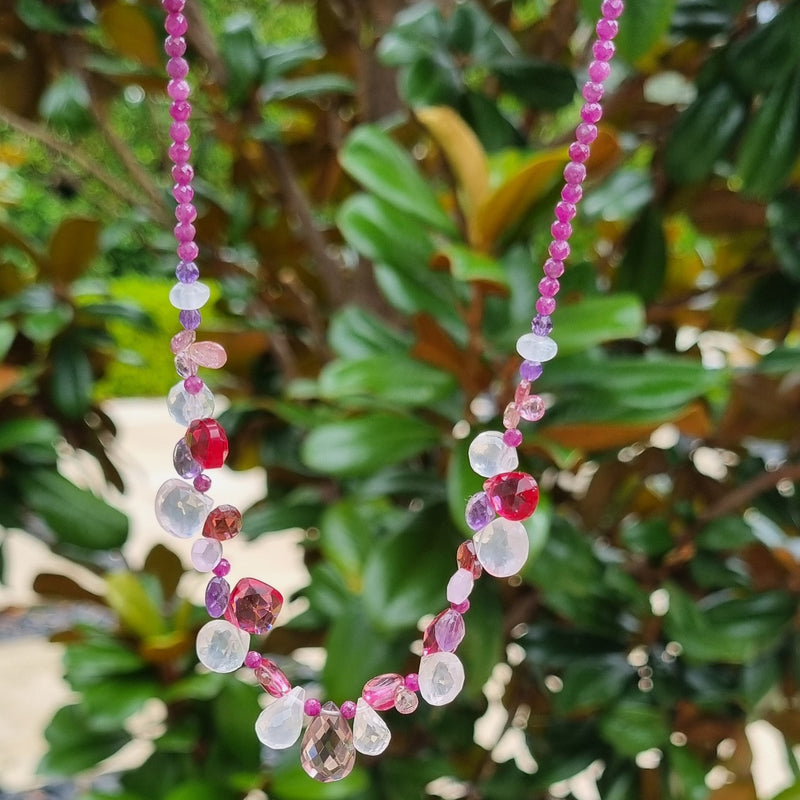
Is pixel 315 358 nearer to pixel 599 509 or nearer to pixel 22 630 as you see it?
pixel 599 509

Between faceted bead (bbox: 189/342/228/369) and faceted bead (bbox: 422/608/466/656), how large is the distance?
138 millimetres

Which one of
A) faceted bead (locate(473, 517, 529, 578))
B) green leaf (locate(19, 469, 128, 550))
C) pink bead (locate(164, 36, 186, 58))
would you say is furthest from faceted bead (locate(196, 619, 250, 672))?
green leaf (locate(19, 469, 128, 550))

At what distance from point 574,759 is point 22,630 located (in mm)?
1532

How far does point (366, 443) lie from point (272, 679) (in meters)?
0.18

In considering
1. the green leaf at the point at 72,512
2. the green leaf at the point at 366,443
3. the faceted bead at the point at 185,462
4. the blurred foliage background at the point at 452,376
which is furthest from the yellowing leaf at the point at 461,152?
the green leaf at the point at 72,512

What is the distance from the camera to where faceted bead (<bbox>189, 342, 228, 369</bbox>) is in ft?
1.13

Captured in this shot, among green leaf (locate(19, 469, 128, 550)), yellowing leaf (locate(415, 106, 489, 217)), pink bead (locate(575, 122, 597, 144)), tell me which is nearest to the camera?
pink bead (locate(575, 122, 597, 144))

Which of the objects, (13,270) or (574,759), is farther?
(13,270)

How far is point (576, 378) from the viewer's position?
0.51 meters

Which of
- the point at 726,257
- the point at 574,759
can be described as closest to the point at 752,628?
the point at 574,759

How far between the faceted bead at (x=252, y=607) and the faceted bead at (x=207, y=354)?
91mm

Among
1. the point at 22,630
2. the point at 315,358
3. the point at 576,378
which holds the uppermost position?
the point at 576,378

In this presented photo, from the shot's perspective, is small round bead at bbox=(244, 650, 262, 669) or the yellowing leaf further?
the yellowing leaf

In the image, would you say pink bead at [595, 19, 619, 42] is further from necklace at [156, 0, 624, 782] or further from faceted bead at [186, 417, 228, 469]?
faceted bead at [186, 417, 228, 469]
